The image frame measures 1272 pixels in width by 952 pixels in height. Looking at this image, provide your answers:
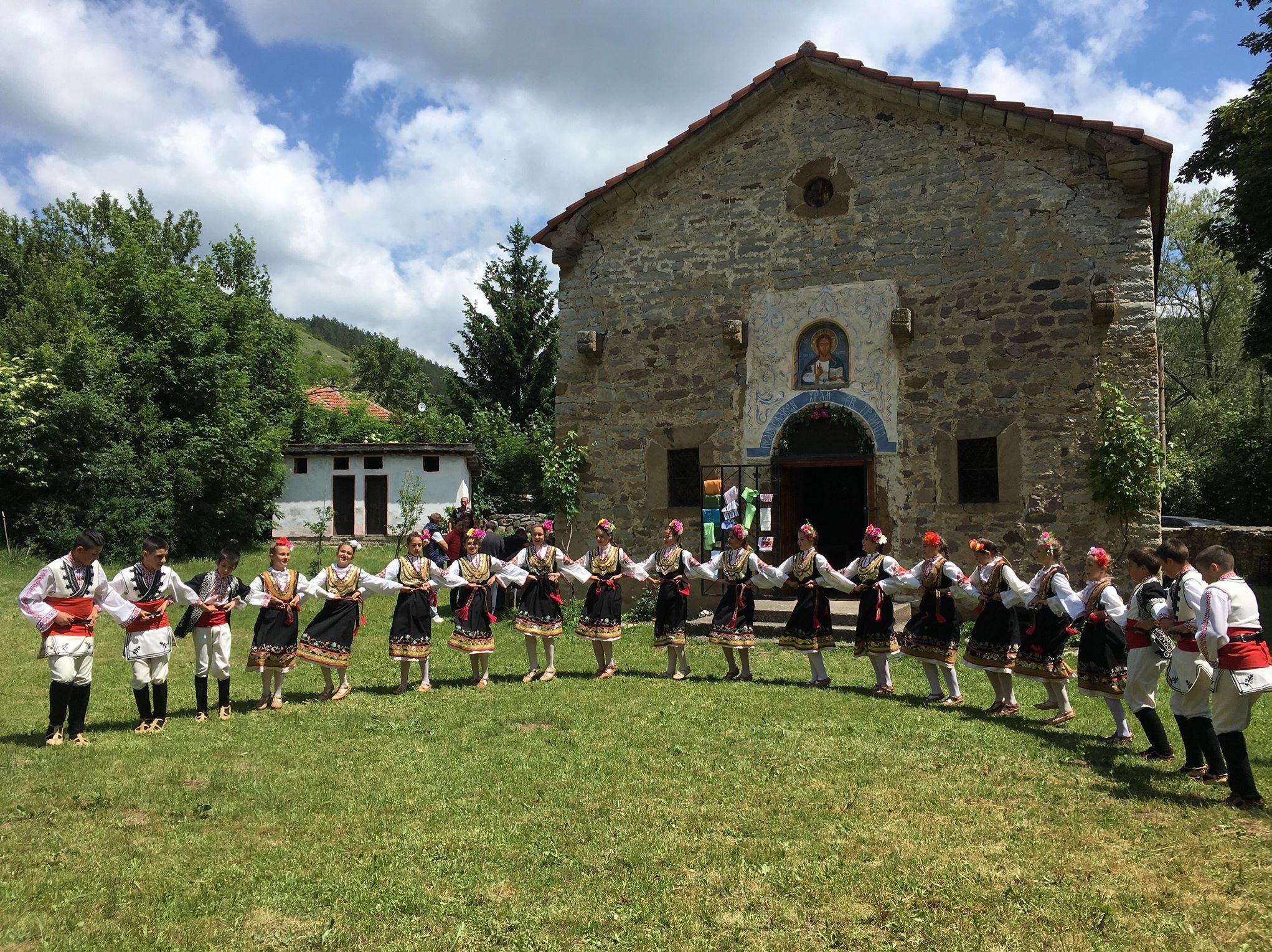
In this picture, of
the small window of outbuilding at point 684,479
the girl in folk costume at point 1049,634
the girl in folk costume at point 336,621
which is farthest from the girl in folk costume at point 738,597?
the small window of outbuilding at point 684,479

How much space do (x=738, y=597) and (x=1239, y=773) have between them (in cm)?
533

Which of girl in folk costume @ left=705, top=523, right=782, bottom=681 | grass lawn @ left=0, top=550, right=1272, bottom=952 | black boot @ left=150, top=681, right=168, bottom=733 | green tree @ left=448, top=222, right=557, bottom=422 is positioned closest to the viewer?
grass lawn @ left=0, top=550, right=1272, bottom=952

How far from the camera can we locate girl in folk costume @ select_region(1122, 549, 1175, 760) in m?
6.87

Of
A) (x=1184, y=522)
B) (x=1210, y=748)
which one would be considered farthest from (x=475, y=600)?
(x=1184, y=522)

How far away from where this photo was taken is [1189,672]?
6344mm

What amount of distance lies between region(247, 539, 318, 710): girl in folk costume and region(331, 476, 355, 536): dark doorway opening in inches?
683

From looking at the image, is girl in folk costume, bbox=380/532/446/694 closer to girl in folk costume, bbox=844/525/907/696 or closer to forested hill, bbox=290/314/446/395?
girl in folk costume, bbox=844/525/907/696

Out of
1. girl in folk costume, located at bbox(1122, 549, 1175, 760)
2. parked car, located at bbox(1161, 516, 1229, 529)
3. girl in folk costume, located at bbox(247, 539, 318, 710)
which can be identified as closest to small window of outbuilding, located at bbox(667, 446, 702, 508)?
girl in folk costume, located at bbox(247, 539, 318, 710)

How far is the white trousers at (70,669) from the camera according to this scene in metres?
7.27

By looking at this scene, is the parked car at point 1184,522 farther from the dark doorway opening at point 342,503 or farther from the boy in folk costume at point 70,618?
the boy in folk costume at point 70,618

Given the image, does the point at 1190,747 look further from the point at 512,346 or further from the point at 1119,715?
the point at 512,346

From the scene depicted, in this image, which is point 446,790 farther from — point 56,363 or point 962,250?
point 56,363

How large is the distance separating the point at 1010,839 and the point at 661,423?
1014cm

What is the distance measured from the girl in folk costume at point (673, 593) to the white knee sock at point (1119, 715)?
4442mm
